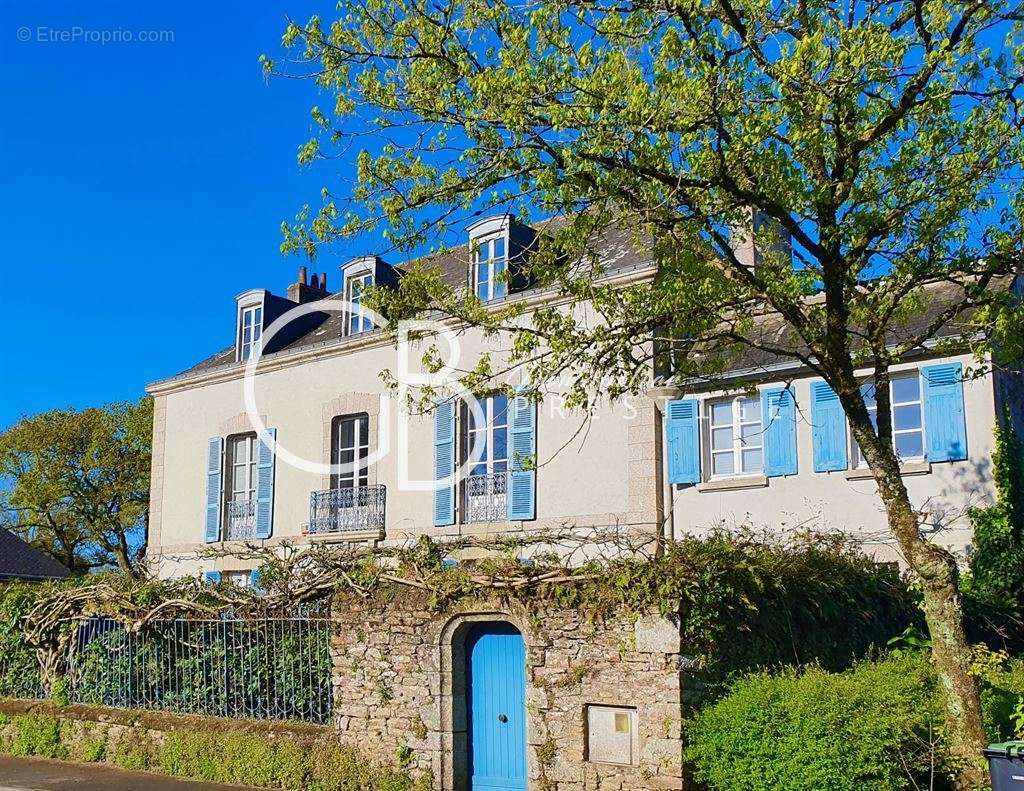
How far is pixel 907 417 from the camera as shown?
14.0m

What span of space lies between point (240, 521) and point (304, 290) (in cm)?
607

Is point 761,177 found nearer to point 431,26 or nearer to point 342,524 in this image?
point 431,26

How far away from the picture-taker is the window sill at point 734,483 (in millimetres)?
14977

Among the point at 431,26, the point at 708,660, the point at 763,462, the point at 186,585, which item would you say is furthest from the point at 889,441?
the point at 186,585

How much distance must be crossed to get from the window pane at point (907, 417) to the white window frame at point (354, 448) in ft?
31.5

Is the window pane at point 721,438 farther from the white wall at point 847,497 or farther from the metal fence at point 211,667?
the metal fence at point 211,667

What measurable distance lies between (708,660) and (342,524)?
11.9 meters

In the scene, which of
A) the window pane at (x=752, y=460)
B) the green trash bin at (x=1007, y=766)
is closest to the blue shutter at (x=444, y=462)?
the window pane at (x=752, y=460)

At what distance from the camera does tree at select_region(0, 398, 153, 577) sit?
3266 cm

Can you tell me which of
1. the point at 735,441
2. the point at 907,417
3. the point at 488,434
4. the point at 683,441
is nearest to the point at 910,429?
the point at 907,417

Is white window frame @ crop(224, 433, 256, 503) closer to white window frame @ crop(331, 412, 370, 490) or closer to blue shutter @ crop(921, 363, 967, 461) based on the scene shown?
white window frame @ crop(331, 412, 370, 490)

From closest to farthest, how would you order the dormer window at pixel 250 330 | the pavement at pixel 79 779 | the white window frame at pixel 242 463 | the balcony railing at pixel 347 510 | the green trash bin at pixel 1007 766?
1. the green trash bin at pixel 1007 766
2. the pavement at pixel 79 779
3. the balcony railing at pixel 347 510
4. the white window frame at pixel 242 463
5. the dormer window at pixel 250 330

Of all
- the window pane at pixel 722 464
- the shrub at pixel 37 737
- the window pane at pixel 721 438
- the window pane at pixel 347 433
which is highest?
the window pane at pixel 347 433

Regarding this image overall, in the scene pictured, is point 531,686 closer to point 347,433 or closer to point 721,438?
point 721,438
